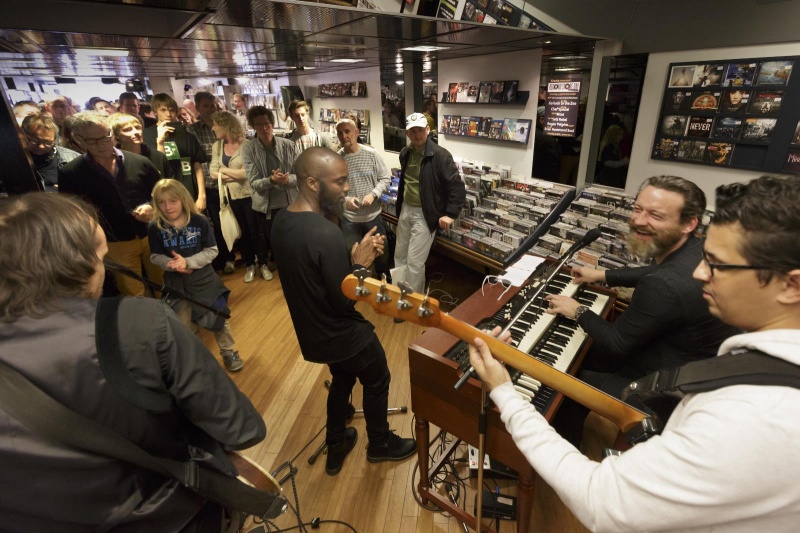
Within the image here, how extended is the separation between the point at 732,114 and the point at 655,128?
1.54 feet

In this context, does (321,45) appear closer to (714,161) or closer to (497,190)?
(497,190)

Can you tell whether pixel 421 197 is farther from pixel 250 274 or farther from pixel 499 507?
pixel 499 507

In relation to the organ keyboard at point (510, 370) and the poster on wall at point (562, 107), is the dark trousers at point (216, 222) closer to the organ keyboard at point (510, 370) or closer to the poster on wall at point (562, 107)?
the organ keyboard at point (510, 370)

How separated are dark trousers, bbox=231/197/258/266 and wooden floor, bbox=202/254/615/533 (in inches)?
35.5

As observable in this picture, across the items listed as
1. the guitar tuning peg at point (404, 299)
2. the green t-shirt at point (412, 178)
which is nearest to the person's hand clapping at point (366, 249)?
the guitar tuning peg at point (404, 299)

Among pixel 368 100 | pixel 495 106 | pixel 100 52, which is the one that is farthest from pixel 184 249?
pixel 368 100

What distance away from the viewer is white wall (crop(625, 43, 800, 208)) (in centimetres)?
250

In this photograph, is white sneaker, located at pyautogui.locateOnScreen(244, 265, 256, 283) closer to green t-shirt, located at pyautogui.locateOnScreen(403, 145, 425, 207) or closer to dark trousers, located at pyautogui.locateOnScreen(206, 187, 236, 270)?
dark trousers, located at pyautogui.locateOnScreen(206, 187, 236, 270)

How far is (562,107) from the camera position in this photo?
3.38 meters

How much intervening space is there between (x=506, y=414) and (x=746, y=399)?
563 millimetres

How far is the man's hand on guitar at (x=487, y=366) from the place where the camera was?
48.0 inches

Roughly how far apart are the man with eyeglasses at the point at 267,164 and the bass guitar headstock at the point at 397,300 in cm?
276

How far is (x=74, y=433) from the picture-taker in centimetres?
88

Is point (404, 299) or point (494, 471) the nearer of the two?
point (404, 299)
